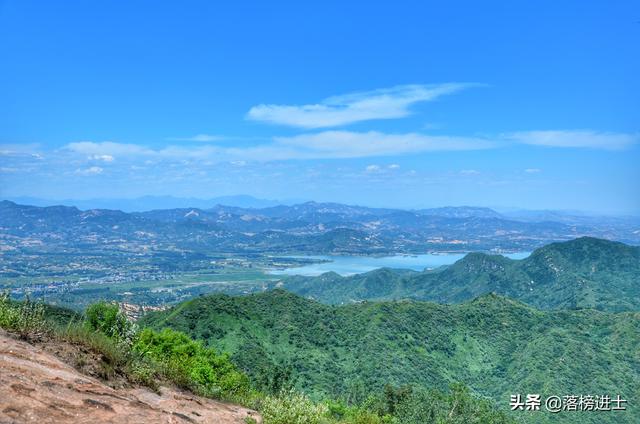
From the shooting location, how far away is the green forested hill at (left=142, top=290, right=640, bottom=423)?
72.9 metres

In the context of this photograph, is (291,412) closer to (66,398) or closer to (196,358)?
(66,398)

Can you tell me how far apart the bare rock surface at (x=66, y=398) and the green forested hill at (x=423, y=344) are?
52962 millimetres

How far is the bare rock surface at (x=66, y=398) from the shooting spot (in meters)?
7.37

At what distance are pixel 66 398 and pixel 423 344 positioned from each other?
Result: 9078cm

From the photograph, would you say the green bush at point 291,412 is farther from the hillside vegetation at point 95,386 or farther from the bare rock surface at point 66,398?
the bare rock surface at point 66,398

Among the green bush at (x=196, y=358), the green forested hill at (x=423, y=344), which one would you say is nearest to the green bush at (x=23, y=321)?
the green bush at (x=196, y=358)

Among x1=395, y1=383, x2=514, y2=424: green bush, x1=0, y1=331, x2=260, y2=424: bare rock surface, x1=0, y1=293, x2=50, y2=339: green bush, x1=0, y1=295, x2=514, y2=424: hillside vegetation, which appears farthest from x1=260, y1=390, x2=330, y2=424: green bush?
x1=395, y1=383, x2=514, y2=424: green bush

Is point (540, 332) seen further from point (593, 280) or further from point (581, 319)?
point (593, 280)

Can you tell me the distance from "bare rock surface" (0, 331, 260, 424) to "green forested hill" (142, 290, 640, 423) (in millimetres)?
52962

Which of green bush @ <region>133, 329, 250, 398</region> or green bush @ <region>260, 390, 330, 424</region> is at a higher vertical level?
green bush @ <region>260, 390, 330, 424</region>

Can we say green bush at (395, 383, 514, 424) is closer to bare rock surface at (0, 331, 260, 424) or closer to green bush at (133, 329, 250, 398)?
green bush at (133, 329, 250, 398)

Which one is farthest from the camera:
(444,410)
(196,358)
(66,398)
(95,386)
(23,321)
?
(444,410)

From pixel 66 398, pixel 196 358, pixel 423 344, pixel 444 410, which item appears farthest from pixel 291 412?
pixel 423 344

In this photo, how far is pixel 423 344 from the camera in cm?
9212
